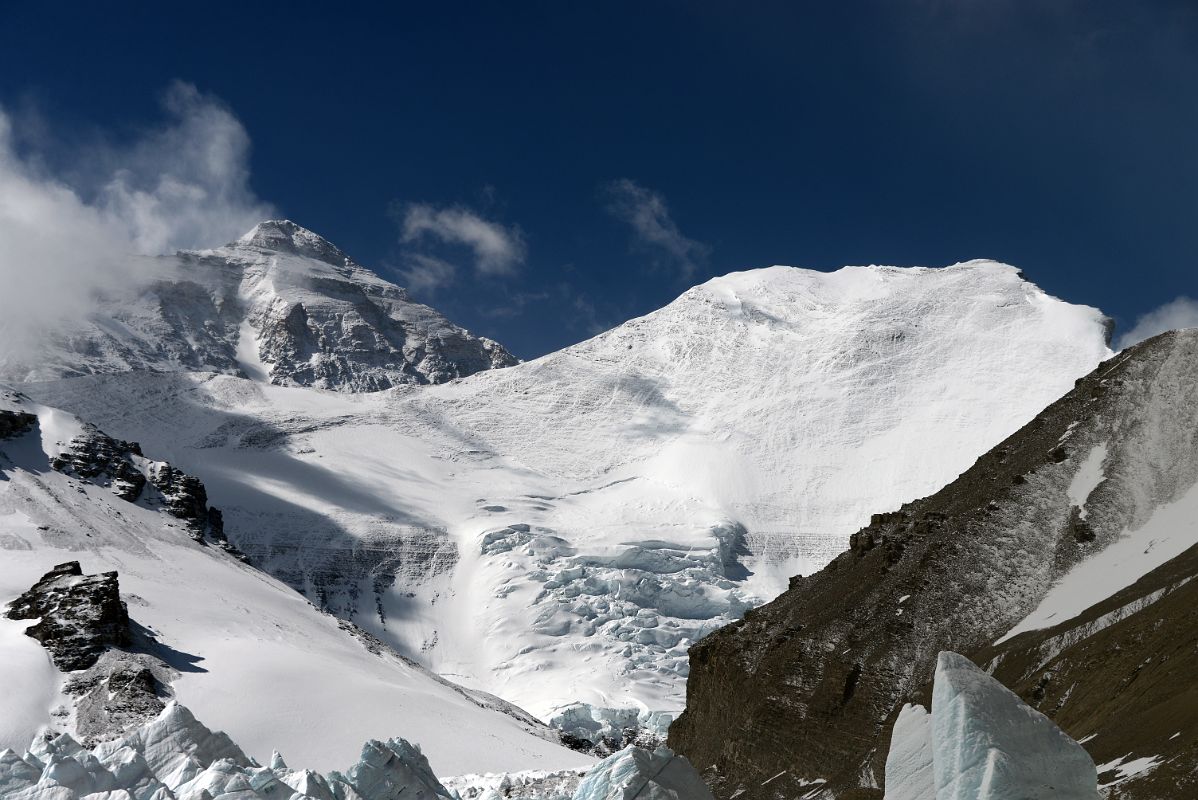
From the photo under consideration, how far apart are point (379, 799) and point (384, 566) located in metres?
121

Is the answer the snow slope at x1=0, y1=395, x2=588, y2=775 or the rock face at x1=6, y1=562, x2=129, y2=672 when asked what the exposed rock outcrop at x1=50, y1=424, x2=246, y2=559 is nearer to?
the snow slope at x1=0, y1=395, x2=588, y2=775

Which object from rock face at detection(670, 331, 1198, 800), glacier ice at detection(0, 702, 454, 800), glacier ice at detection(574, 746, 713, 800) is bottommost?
glacier ice at detection(0, 702, 454, 800)

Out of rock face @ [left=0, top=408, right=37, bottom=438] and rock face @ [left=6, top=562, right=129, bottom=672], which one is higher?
rock face @ [left=0, top=408, right=37, bottom=438]

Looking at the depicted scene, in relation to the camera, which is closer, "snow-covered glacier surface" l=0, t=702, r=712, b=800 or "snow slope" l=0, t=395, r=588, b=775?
"snow-covered glacier surface" l=0, t=702, r=712, b=800

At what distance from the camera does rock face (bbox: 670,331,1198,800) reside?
4709cm

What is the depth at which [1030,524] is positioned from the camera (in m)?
54.2

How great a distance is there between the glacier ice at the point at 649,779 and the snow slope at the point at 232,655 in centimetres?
4509

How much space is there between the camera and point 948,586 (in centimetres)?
5150

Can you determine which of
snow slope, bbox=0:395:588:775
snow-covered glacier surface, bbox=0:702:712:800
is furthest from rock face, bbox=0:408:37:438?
snow-covered glacier surface, bbox=0:702:712:800

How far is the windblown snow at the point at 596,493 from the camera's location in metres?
129

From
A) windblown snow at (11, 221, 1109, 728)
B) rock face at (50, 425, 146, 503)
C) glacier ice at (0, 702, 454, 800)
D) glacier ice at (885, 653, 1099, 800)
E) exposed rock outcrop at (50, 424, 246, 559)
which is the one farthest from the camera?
windblown snow at (11, 221, 1109, 728)

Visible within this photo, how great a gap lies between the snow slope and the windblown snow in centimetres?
3037

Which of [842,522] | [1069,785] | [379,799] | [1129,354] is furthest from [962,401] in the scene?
[1069,785]

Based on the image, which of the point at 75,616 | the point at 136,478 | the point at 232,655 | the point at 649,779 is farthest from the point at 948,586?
the point at 136,478
